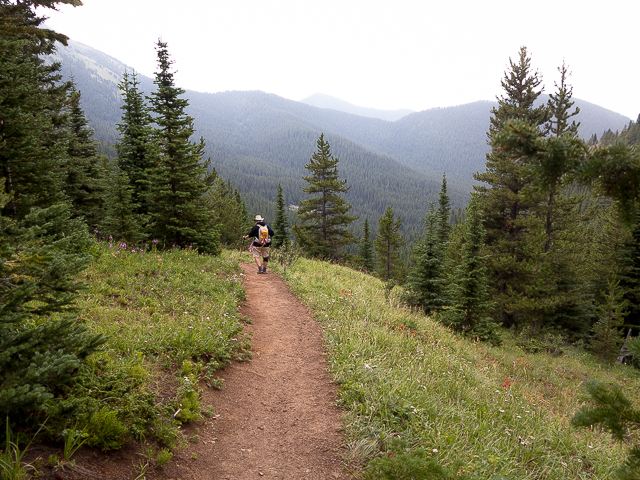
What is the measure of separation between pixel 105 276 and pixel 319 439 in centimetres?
628

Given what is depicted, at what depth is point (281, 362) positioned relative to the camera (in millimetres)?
6543

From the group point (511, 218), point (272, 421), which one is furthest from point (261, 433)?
point (511, 218)

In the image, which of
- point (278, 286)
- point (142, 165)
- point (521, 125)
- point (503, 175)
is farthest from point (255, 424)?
point (503, 175)

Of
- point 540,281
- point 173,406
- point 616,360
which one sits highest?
point 173,406

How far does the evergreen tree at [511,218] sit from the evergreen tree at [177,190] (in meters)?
16.4

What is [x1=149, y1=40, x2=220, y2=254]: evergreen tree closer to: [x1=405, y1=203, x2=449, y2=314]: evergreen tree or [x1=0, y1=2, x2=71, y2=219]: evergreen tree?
[x1=0, y1=2, x2=71, y2=219]: evergreen tree

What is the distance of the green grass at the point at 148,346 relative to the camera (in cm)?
339

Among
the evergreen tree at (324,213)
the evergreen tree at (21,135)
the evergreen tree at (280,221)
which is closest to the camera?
the evergreen tree at (21,135)

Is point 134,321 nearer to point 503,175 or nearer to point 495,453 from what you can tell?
point 495,453

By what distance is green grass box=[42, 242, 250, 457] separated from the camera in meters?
3.39

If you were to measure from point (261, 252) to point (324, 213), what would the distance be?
16814 mm

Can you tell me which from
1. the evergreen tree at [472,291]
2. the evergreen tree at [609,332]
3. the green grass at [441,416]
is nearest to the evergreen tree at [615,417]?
the green grass at [441,416]

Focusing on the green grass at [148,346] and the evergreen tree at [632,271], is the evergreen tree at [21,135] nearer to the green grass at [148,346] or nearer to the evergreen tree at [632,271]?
the green grass at [148,346]

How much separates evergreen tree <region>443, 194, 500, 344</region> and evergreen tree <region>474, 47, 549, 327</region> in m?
5.39
